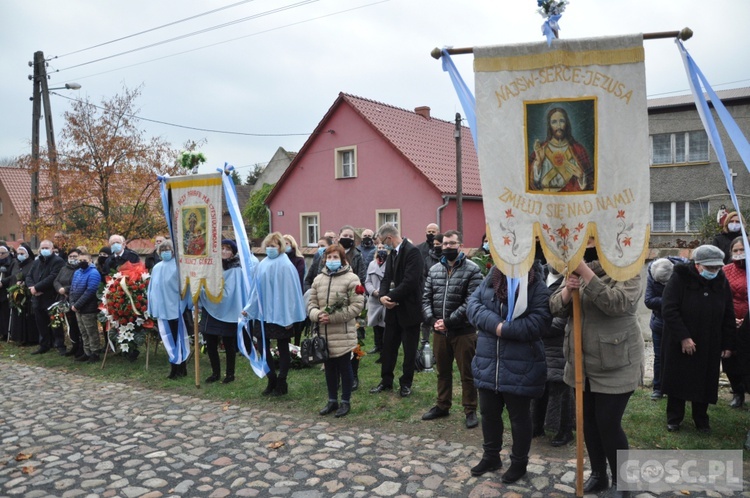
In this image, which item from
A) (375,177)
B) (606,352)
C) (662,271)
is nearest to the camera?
(606,352)

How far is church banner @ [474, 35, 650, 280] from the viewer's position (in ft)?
14.0

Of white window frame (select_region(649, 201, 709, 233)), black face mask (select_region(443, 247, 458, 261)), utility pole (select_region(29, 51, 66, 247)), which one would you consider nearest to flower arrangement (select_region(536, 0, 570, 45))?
black face mask (select_region(443, 247, 458, 261))

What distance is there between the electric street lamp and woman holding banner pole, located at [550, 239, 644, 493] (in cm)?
1479

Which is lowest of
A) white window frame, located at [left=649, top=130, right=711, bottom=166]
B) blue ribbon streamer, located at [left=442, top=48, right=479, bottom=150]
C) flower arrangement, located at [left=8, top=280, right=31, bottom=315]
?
flower arrangement, located at [left=8, top=280, right=31, bottom=315]

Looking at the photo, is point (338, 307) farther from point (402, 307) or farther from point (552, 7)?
point (552, 7)

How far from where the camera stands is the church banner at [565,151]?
14.0 ft

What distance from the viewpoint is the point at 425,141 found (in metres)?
28.0

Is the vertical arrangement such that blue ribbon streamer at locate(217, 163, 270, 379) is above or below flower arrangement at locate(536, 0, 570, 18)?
below

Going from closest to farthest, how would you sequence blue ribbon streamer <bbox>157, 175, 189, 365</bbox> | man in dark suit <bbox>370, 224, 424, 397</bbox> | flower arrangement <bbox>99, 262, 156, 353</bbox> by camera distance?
1. man in dark suit <bbox>370, 224, 424, 397</bbox>
2. blue ribbon streamer <bbox>157, 175, 189, 365</bbox>
3. flower arrangement <bbox>99, 262, 156, 353</bbox>

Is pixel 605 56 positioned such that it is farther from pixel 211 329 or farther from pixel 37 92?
pixel 37 92

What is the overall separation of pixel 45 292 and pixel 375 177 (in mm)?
16819

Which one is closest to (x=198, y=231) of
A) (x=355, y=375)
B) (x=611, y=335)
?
(x=355, y=375)

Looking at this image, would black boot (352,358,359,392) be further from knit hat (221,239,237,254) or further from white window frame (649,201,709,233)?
white window frame (649,201,709,233)

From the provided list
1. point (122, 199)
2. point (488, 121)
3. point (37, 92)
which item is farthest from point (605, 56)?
point (37, 92)
